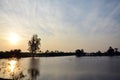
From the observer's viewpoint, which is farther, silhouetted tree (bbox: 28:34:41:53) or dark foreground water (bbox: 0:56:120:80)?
silhouetted tree (bbox: 28:34:41:53)

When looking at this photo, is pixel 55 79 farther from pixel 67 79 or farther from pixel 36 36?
pixel 36 36

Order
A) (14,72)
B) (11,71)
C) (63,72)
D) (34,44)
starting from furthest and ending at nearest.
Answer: (34,44) < (63,72) < (11,71) < (14,72)

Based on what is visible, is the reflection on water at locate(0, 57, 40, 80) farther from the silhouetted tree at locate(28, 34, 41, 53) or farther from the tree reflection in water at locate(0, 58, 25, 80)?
the silhouetted tree at locate(28, 34, 41, 53)

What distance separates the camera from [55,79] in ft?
181

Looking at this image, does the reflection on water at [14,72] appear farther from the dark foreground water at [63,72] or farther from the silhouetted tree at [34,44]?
the silhouetted tree at [34,44]

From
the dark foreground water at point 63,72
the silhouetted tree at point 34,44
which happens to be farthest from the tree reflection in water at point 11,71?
the silhouetted tree at point 34,44

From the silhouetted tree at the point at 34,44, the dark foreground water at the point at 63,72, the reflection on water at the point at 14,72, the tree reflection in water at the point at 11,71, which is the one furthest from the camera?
the silhouetted tree at the point at 34,44

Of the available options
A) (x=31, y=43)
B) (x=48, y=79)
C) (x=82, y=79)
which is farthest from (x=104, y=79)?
(x=31, y=43)

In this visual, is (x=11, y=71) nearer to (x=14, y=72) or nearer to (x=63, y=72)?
(x=14, y=72)

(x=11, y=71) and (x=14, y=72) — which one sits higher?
(x=11, y=71)

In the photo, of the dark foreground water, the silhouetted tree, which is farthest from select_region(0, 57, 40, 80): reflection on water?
the silhouetted tree

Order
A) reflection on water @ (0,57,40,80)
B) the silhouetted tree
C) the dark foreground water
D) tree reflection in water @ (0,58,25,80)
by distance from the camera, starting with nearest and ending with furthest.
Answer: tree reflection in water @ (0,58,25,80)
reflection on water @ (0,57,40,80)
the dark foreground water
the silhouetted tree

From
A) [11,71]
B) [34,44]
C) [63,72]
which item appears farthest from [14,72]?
[34,44]

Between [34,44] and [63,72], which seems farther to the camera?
[34,44]
